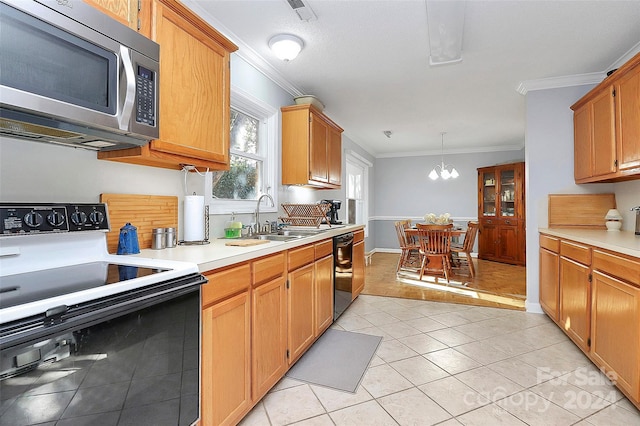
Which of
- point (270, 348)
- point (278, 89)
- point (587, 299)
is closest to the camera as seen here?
point (270, 348)

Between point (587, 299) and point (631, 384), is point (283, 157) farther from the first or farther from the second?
point (631, 384)

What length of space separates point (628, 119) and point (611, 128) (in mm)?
200

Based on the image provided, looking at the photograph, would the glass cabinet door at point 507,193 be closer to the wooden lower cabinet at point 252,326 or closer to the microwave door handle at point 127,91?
the wooden lower cabinet at point 252,326

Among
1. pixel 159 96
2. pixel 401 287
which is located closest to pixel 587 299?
pixel 401 287

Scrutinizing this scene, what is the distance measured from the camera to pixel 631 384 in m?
1.71

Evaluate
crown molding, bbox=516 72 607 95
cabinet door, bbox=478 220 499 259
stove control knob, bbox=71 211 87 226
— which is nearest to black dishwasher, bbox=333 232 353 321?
stove control knob, bbox=71 211 87 226

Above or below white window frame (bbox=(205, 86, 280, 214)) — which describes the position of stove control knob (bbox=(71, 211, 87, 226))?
below

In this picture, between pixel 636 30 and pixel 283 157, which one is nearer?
pixel 636 30

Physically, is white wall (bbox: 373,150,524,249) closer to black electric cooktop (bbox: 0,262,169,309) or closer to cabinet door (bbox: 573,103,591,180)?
cabinet door (bbox: 573,103,591,180)

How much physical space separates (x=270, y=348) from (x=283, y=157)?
2.01 meters

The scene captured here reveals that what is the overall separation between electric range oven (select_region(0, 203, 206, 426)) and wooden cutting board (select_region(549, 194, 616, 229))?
144 inches

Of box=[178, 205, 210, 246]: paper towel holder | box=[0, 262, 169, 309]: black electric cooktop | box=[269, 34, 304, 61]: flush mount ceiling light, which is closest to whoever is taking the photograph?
box=[0, 262, 169, 309]: black electric cooktop

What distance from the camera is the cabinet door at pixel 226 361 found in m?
1.34

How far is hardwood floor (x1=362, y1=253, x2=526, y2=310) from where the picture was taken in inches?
152
